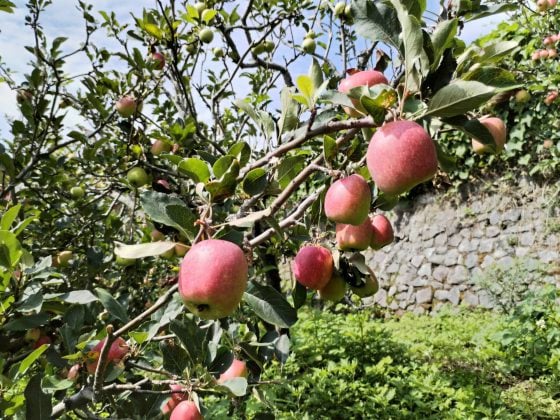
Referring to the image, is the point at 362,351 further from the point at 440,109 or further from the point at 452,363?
the point at 440,109

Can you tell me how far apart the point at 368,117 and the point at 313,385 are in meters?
2.69

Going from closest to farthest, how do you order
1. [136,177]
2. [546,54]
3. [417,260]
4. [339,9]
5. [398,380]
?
[136,177] → [339,9] → [398,380] → [546,54] → [417,260]

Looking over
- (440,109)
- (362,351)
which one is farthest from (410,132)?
(362,351)

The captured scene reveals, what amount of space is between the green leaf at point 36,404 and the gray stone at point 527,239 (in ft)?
18.1

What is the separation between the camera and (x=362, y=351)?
3.79 metres

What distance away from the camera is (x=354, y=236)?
104cm

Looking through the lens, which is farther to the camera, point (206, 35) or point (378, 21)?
point (206, 35)

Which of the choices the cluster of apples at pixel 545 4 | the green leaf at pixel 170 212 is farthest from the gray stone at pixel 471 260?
the green leaf at pixel 170 212

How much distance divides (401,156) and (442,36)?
201 millimetres

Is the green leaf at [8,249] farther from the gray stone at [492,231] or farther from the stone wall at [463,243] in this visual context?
the gray stone at [492,231]

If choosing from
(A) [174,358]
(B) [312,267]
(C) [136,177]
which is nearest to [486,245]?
(C) [136,177]

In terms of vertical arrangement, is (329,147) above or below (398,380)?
above

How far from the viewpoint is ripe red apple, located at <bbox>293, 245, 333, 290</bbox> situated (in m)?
1.11

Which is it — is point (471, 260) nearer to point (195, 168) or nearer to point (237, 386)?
point (237, 386)
